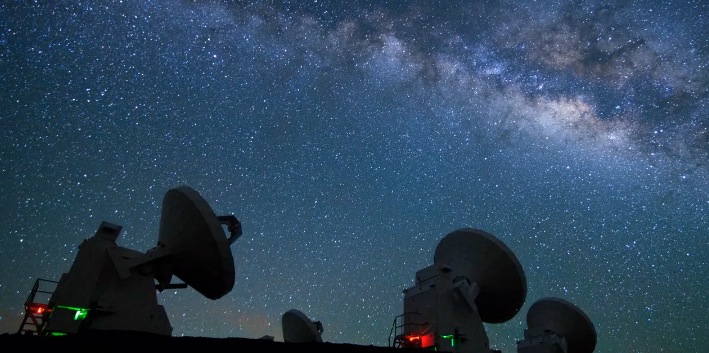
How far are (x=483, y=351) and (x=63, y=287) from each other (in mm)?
15233

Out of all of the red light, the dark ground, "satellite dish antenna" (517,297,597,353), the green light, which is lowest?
the dark ground

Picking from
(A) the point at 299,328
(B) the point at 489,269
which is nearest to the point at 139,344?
(B) the point at 489,269

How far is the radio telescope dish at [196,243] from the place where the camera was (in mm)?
16125

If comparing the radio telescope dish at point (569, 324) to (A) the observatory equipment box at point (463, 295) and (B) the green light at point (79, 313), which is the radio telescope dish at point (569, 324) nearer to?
(A) the observatory equipment box at point (463, 295)

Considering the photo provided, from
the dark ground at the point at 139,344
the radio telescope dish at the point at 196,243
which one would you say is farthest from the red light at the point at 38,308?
the radio telescope dish at the point at 196,243

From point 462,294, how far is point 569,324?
10.8 metres

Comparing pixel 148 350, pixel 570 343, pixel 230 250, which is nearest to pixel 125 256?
pixel 230 250

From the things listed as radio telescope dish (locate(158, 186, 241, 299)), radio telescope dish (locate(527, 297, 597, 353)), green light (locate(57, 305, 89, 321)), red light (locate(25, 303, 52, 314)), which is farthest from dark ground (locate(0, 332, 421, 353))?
radio telescope dish (locate(527, 297, 597, 353))

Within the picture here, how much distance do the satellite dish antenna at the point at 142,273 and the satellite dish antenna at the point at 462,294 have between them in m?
7.78

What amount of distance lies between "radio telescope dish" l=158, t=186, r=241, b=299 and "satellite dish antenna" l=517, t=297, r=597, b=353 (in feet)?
58.6

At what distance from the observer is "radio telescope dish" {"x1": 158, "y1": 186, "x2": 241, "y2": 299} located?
16.1 meters

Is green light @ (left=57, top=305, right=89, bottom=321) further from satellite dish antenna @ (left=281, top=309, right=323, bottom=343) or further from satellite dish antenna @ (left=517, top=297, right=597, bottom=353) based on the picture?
satellite dish antenna @ (left=517, top=297, right=597, bottom=353)

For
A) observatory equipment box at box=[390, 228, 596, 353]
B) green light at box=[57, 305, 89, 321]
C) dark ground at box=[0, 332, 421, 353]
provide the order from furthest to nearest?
observatory equipment box at box=[390, 228, 596, 353] → green light at box=[57, 305, 89, 321] → dark ground at box=[0, 332, 421, 353]

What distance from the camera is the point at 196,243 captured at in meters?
16.5
